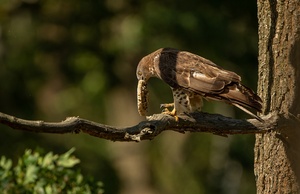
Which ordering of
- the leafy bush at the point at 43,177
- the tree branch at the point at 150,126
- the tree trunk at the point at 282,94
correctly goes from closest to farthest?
the tree branch at the point at 150,126 → the tree trunk at the point at 282,94 → the leafy bush at the point at 43,177

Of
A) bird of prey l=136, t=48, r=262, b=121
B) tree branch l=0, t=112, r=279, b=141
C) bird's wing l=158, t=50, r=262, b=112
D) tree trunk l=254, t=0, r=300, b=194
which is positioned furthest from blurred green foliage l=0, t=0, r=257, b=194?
tree branch l=0, t=112, r=279, b=141

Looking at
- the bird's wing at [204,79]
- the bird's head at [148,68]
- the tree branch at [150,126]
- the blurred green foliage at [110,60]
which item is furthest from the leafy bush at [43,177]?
the blurred green foliage at [110,60]

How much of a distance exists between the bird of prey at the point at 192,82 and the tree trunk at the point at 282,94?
7.6 inches

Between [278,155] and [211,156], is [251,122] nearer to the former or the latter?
[278,155]

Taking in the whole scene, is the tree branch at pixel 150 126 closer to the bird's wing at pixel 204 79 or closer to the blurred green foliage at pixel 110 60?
the bird's wing at pixel 204 79

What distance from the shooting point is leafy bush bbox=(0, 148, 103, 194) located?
6488mm

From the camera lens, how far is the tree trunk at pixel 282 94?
18.7 feet

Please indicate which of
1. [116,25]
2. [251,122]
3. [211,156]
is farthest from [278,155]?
[211,156]

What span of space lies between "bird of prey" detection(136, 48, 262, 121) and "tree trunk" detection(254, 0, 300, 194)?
0.64 ft

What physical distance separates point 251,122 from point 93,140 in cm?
1066

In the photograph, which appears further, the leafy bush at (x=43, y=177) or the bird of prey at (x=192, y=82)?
the leafy bush at (x=43, y=177)

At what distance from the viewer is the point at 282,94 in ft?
18.8

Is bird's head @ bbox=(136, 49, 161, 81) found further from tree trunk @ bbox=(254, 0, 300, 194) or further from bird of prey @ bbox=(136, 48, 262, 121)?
tree trunk @ bbox=(254, 0, 300, 194)

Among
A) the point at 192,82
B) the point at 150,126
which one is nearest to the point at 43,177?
the point at 192,82
